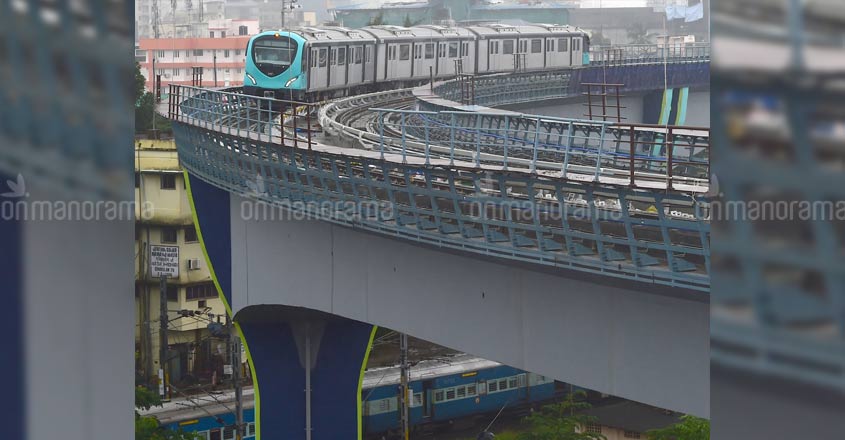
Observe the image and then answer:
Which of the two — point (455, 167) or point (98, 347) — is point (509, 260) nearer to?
point (455, 167)

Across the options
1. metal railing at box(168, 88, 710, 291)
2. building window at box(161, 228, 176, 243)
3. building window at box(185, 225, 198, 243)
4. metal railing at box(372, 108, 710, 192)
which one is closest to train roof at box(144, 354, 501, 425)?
building window at box(185, 225, 198, 243)

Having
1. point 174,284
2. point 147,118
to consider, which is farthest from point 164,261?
point 147,118

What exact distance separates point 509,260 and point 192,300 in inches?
768

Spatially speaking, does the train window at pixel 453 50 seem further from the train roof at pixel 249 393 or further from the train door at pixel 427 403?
the train door at pixel 427 403

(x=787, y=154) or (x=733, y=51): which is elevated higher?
(x=733, y=51)

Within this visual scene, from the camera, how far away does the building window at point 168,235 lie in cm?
3103

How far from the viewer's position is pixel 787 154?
1.54 metres

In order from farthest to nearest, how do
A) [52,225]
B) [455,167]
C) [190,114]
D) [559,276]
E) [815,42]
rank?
[190,114]
[559,276]
[455,167]
[52,225]
[815,42]

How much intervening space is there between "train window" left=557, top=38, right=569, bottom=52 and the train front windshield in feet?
54.1

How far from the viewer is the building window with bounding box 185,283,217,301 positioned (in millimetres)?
30578

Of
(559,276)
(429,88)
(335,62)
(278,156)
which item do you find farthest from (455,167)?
(335,62)

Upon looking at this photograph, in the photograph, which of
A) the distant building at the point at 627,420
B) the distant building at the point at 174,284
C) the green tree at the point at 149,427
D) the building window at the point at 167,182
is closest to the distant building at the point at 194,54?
the distant building at the point at 174,284

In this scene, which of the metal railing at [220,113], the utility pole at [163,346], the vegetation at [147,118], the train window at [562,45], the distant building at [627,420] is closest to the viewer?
the metal railing at [220,113]

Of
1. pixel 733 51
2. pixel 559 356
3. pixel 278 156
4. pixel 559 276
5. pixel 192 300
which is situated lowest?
pixel 192 300
